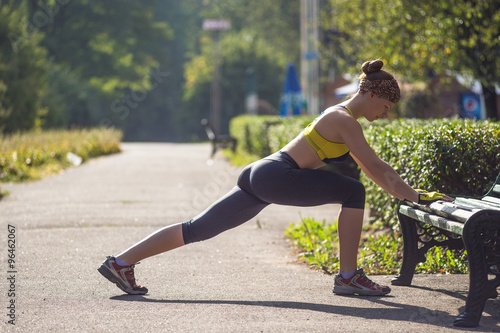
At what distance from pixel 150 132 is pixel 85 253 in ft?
223

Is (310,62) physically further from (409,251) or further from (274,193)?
(274,193)

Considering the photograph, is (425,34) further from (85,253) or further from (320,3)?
(320,3)

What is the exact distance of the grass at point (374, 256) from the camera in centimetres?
597

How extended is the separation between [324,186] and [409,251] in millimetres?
957

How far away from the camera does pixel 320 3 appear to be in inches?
1146

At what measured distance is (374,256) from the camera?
6.48m

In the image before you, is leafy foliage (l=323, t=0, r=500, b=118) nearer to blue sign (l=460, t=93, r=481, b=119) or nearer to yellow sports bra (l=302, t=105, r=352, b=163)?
yellow sports bra (l=302, t=105, r=352, b=163)

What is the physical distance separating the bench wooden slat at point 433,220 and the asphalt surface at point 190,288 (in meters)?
0.52

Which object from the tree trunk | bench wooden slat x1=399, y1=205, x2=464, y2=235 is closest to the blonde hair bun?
bench wooden slat x1=399, y1=205, x2=464, y2=235

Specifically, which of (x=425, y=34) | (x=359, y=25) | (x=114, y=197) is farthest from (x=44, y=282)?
(x=359, y=25)

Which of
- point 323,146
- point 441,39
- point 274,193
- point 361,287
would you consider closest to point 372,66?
point 323,146

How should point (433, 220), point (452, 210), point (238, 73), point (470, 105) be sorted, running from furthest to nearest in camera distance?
1. point (238, 73)
2. point (470, 105)
3. point (433, 220)
4. point (452, 210)

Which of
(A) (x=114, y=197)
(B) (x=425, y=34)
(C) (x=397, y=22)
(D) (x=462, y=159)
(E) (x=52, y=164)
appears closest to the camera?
(D) (x=462, y=159)

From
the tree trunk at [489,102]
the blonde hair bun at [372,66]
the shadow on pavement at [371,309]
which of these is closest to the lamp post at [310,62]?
the tree trunk at [489,102]
